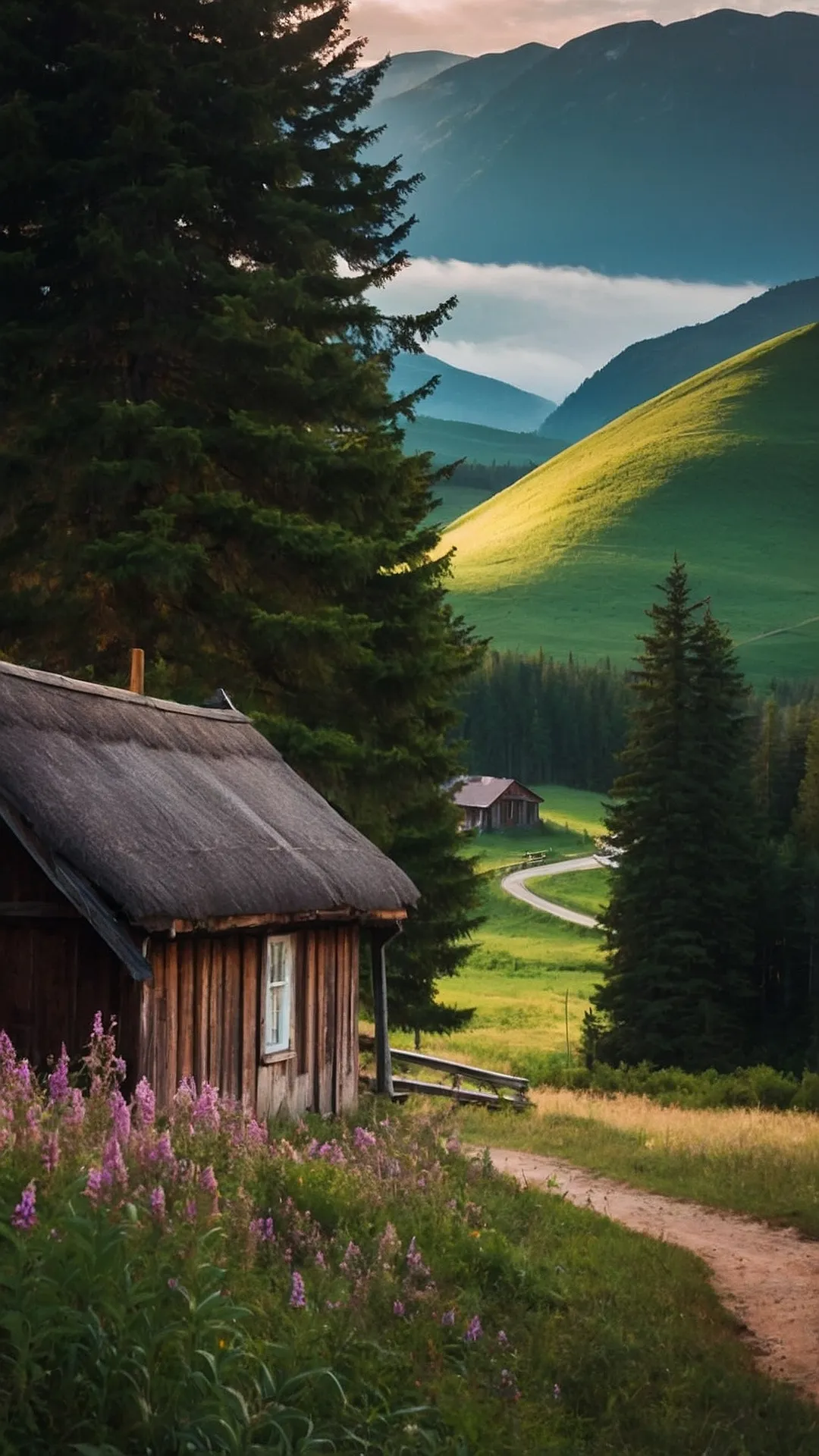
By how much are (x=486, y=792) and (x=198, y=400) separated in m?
98.1

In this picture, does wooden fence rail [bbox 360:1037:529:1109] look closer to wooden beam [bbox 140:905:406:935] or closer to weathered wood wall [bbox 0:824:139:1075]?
wooden beam [bbox 140:905:406:935]

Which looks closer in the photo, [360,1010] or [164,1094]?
[164,1094]

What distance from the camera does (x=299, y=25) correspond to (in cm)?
2150

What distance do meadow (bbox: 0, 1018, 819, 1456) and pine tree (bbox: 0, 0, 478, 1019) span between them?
9.67 m

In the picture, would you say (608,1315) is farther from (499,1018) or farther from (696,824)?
(499,1018)

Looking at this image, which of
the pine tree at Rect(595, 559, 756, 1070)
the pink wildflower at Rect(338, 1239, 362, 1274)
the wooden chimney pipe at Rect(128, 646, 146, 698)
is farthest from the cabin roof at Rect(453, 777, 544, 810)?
the pink wildflower at Rect(338, 1239, 362, 1274)

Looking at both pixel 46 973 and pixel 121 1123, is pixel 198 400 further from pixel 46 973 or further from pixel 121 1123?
pixel 121 1123

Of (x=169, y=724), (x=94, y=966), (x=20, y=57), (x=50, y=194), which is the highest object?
(x=20, y=57)

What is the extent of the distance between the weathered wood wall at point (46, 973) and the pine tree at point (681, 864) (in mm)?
27375

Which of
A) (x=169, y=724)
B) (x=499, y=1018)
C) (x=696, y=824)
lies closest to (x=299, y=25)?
(x=169, y=724)

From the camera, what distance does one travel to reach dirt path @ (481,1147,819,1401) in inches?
360

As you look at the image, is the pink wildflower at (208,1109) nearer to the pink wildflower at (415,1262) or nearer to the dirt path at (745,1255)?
the pink wildflower at (415,1262)

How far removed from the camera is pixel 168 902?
10680 millimetres

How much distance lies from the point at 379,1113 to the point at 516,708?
138m
